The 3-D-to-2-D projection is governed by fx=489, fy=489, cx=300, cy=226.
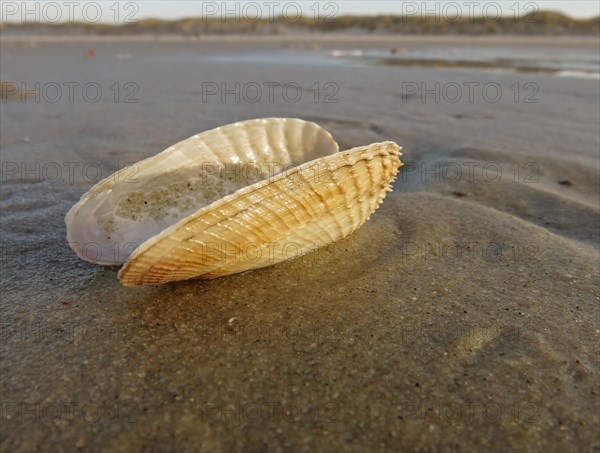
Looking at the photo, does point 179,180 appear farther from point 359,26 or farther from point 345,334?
point 359,26

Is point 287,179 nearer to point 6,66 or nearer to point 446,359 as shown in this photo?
point 446,359

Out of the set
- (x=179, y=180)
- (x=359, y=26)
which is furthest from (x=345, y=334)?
(x=359, y=26)

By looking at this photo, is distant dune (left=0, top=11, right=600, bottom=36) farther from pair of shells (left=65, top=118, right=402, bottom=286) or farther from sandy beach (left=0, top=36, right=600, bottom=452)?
pair of shells (left=65, top=118, right=402, bottom=286)

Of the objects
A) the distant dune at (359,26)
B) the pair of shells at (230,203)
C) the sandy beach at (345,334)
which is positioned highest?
the distant dune at (359,26)

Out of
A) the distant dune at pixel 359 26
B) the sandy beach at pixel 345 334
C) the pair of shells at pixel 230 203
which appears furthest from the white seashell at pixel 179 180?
the distant dune at pixel 359 26

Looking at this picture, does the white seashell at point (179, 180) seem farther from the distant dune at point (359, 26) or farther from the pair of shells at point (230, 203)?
the distant dune at point (359, 26)

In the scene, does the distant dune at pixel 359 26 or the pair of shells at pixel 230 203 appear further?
the distant dune at pixel 359 26
